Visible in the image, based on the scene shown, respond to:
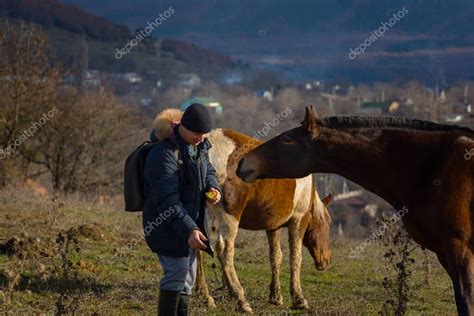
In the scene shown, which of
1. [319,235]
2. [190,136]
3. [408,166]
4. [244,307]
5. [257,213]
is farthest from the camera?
[319,235]

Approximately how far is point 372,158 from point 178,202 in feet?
5.94

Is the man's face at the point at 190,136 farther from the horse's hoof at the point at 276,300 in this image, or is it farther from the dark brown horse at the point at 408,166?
the horse's hoof at the point at 276,300

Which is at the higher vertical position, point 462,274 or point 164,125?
point 164,125

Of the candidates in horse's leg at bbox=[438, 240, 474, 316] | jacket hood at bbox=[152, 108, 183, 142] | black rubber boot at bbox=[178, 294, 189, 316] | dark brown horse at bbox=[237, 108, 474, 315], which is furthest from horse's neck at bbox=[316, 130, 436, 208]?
black rubber boot at bbox=[178, 294, 189, 316]

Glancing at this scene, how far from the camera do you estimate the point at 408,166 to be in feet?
21.5

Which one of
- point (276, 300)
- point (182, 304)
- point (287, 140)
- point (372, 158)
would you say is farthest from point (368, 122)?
point (276, 300)

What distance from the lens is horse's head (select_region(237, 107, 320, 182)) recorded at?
6.73 m

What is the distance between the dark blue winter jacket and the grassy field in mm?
887

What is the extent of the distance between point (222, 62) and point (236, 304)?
155164 mm

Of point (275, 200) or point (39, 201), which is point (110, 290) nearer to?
point (275, 200)

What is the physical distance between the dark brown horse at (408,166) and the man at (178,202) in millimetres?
817

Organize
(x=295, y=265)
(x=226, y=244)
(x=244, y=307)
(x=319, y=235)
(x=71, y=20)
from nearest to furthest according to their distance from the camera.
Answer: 1. (x=244, y=307)
2. (x=226, y=244)
3. (x=295, y=265)
4. (x=319, y=235)
5. (x=71, y=20)

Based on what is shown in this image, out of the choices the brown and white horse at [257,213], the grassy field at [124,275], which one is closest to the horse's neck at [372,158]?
the grassy field at [124,275]

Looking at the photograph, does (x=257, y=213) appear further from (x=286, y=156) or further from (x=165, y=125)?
(x=165, y=125)
